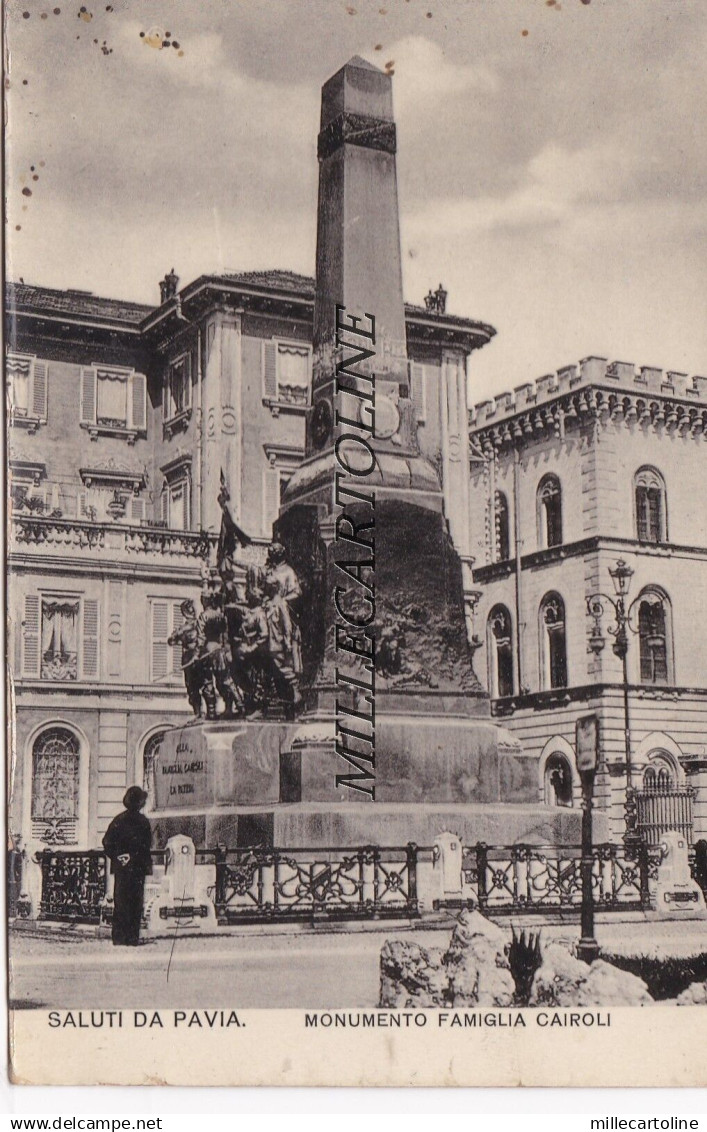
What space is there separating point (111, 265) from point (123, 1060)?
15.4 feet

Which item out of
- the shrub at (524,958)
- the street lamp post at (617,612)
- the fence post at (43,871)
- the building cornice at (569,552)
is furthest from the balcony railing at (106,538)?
the shrub at (524,958)

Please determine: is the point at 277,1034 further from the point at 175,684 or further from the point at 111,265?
the point at 111,265

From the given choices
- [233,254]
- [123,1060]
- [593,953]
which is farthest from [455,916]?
[233,254]

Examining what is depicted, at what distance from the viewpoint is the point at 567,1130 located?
9.86 m

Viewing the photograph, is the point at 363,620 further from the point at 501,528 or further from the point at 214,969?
the point at 214,969

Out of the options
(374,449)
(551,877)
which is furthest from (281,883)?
(374,449)

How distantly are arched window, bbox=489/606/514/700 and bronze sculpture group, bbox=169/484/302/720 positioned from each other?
52.5 inches

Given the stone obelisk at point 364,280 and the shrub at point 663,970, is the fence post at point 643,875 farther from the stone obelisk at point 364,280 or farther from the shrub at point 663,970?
the stone obelisk at point 364,280

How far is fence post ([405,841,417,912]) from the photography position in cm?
1079

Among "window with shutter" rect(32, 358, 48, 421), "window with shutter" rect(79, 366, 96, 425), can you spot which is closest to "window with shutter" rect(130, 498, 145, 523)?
"window with shutter" rect(79, 366, 96, 425)

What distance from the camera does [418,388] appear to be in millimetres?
12156

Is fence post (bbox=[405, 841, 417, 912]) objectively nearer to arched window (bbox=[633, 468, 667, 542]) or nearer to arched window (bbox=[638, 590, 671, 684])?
arched window (bbox=[638, 590, 671, 684])

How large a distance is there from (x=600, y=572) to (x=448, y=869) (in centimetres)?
288

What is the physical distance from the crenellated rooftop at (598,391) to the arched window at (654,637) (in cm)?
126
